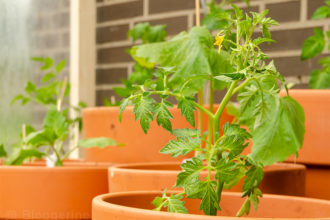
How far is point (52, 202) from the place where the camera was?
0.96 meters

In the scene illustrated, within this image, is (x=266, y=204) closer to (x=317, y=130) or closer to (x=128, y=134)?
(x=317, y=130)

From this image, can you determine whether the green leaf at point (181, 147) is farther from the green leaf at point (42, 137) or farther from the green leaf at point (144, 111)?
the green leaf at point (42, 137)

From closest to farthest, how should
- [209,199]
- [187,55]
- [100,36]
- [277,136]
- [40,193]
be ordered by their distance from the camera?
1. [209,199]
2. [277,136]
3. [187,55]
4. [40,193]
5. [100,36]

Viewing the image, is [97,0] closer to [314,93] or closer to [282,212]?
[314,93]

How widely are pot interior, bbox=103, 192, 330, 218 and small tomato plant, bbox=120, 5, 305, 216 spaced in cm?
2

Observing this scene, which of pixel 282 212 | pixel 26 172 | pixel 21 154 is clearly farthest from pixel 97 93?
pixel 282 212

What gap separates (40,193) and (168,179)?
13.8 inches

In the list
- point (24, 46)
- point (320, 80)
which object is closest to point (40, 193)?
point (320, 80)

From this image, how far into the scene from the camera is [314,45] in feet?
3.85

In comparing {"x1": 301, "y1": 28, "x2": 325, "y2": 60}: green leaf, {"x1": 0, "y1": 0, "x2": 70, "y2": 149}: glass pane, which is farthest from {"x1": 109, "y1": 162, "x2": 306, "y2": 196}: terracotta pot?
{"x1": 0, "y1": 0, "x2": 70, "y2": 149}: glass pane

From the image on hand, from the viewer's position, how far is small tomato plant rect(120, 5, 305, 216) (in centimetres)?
50

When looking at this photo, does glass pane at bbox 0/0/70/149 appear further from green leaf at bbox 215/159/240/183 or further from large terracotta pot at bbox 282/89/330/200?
green leaf at bbox 215/159/240/183

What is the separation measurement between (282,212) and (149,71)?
92cm

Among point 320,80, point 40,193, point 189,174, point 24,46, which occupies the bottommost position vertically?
point 40,193
